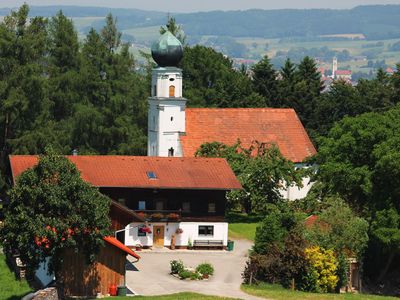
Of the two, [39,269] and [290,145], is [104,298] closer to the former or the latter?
[39,269]

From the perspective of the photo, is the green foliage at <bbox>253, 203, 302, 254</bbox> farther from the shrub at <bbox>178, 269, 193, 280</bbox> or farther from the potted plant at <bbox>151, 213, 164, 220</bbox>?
the potted plant at <bbox>151, 213, 164, 220</bbox>

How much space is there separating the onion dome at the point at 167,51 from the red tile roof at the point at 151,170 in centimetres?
1577

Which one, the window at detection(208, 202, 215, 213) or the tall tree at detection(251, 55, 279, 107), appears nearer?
the window at detection(208, 202, 215, 213)

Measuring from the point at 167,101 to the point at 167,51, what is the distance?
3.46 m

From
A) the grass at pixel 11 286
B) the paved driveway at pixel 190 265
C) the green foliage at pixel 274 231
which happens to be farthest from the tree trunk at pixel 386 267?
the grass at pixel 11 286

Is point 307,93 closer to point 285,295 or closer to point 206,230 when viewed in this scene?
point 206,230

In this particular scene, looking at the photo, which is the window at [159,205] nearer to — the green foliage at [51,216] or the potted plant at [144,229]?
the potted plant at [144,229]

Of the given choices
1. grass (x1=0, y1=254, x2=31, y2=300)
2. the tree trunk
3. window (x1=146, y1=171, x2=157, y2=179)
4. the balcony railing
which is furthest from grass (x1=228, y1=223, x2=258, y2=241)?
grass (x1=0, y1=254, x2=31, y2=300)

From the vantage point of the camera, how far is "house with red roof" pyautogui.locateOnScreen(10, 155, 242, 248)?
6019 centimetres

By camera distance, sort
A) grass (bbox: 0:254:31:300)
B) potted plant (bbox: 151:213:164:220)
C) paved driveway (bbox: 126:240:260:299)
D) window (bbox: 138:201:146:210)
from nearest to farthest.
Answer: grass (bbox: 0:254:31:300) → paved driveway (bbox: 126:240:260:299) → window (bbox: 138:201:146:210) → potted plant (bbox: 151:213:164:220)

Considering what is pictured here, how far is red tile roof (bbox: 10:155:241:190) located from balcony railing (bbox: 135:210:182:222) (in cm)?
Answer: 176

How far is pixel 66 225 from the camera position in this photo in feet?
148

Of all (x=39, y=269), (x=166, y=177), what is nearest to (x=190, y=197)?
(x=166, y=177)

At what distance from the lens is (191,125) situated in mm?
78188
